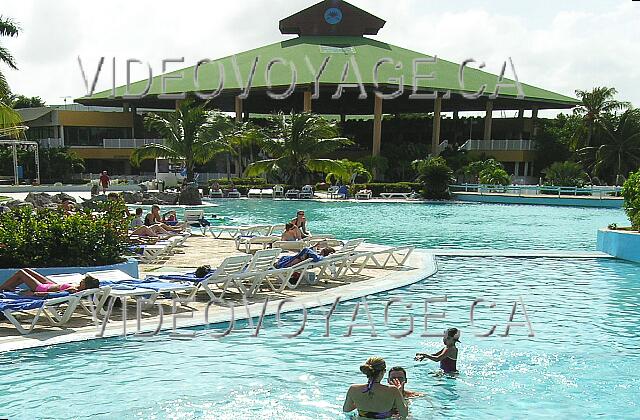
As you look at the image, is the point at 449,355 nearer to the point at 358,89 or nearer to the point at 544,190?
the point at 544,190

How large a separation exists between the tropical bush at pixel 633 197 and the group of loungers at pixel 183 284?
250 inches

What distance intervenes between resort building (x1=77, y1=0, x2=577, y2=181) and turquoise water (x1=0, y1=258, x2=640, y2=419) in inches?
1420

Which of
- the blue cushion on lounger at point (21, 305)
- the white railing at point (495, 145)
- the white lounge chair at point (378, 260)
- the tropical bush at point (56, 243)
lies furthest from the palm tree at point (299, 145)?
the blue cushion on lounger at point (21, 305)

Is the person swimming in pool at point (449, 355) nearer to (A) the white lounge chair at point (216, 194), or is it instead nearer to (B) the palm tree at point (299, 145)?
(A) the white lounge chair at point (216, 194)

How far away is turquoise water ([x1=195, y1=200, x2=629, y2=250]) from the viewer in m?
18.0

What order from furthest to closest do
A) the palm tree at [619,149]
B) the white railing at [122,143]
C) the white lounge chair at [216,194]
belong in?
1. the white railing at [122,143]
2. the palm tree at [619,149]
3. the white lounge chair at [216,194]

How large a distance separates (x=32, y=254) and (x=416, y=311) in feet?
17.9

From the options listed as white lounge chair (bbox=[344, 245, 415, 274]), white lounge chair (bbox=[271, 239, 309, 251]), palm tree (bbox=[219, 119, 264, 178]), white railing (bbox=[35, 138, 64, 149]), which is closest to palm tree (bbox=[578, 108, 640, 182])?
palm tree (bbox=[219, 119, 264, 178])

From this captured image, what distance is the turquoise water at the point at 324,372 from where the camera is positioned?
19.4 ft

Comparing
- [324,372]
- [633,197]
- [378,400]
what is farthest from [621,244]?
[378,400]

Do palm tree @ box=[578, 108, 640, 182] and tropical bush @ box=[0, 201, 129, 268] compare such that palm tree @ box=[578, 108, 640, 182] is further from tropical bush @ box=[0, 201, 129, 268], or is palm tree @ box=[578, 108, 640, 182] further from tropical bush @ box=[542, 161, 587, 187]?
tropical bush @ box=[0, 201, 129, 268]

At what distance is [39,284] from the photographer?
26.6ft

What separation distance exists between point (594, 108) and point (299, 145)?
25.3 meters

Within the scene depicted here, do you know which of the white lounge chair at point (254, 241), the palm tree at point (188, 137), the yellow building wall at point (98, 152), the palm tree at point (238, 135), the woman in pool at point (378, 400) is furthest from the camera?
the yellow building wall at point (98, 152)
